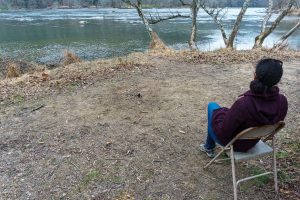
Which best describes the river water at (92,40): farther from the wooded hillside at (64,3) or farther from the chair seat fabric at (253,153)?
the wooded hillside at (64,3)

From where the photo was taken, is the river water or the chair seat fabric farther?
the river water

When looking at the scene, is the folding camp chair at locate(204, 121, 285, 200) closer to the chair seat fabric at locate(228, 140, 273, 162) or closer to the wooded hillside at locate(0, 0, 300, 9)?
the chair seat fabric at locate(228, 140, 273, 162)

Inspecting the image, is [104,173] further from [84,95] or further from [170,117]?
[84,95]

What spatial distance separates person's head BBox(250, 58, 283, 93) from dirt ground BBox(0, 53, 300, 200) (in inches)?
46.0

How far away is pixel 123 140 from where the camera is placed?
423cm

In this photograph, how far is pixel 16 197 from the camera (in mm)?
3277

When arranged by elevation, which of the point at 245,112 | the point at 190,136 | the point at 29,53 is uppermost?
the point at 245,112

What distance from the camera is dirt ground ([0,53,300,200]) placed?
335cm

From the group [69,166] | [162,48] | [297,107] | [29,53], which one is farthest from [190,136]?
[29,53]

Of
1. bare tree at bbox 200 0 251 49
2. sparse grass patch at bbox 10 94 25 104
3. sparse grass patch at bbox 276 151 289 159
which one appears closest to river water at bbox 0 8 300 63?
bare tree at bbox 200 0 251 49

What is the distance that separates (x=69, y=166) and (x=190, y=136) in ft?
5.17

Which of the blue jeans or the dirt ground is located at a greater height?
the blue jeans

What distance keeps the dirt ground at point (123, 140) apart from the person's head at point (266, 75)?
117cm

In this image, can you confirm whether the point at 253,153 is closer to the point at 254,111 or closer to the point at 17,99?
the point at 254,111
